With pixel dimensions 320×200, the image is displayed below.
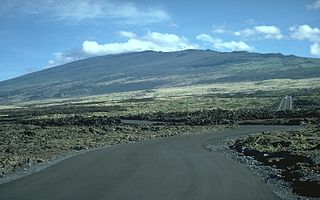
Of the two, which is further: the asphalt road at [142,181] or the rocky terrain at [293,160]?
the rocky terrain at [293,160]

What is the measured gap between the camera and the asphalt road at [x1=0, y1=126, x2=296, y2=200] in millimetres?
18344

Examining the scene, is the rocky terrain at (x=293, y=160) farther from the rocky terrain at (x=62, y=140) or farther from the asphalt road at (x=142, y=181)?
the rocky terrain at (x=62, y=140)

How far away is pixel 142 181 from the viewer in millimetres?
21703

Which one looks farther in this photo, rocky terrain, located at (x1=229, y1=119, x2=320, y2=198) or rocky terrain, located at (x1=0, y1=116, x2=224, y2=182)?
rocky terrain, located at (x1=0, y1=116, x2=224, y2=182)

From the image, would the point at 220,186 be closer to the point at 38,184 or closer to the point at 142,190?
the point at 142,190

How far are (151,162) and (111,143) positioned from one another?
1784 cm

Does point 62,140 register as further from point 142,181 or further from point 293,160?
point 293,160

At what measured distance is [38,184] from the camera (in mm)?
21297

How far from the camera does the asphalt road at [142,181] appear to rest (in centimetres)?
1834

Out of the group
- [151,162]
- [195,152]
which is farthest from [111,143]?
[151,162]

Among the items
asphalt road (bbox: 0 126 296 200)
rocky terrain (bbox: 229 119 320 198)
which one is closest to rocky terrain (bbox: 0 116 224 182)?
asphalt road (bbox: 0 126 296 200)

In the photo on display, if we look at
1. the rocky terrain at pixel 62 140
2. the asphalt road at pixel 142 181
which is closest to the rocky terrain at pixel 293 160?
the asphalt road at pixel 142 181

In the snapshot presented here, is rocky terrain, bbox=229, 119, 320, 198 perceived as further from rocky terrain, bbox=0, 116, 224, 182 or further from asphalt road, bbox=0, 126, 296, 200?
rocky terrain, bbox=0, 116, 224, 182

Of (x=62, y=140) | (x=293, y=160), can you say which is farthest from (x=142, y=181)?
(x=62, y=140)
